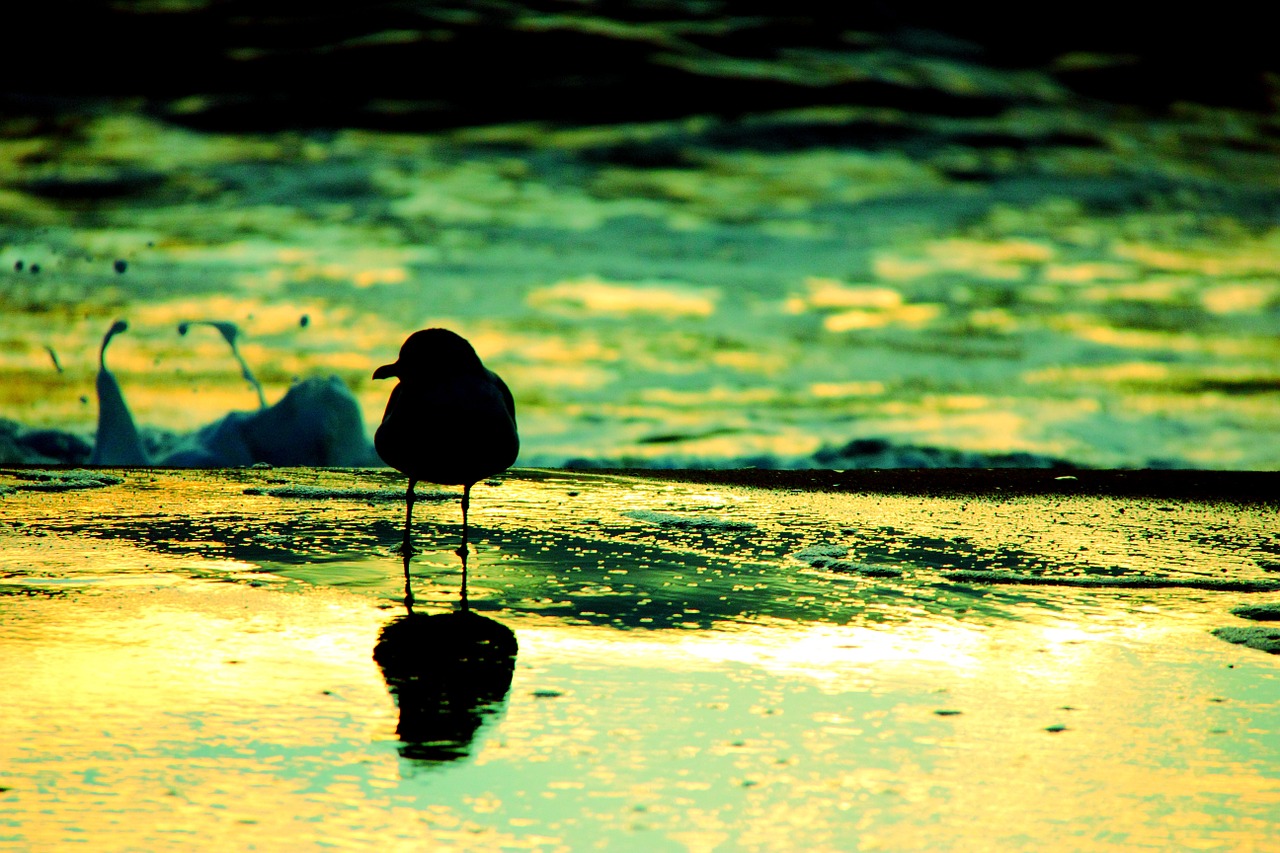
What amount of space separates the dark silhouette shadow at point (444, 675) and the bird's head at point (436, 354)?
160 cm

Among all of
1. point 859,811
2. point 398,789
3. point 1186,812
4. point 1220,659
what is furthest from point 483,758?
point 1220,659

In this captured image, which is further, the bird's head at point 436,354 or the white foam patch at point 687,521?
the white foam patch at point 687,521

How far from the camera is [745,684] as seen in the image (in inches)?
133

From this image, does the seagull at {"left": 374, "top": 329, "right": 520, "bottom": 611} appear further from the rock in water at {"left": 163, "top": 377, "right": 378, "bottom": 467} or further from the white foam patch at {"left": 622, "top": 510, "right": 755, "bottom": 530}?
the rock in water at {"left": 163, "top": 377, "right": 378, "bottom": 467}

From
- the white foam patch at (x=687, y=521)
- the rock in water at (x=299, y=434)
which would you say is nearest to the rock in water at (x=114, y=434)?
the rock in water at (x=299, y=434)

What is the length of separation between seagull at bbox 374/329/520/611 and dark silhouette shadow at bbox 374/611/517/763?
49.5 inches

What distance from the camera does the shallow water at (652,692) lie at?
2402mm

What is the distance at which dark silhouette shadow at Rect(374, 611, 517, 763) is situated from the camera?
2.86 m

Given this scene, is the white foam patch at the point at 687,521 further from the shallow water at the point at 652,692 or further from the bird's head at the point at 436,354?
the bird's head at the point at 436,354

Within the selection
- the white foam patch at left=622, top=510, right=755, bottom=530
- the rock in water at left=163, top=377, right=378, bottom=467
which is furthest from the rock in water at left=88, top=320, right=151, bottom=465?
the white foam patch at left=622, top=510, right=755, bottom=530

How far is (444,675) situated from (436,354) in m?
2.38

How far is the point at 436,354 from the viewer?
5516 millimetres

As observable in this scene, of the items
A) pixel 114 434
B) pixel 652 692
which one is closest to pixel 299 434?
pixel 114 434

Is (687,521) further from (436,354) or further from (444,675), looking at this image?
(444,675)
